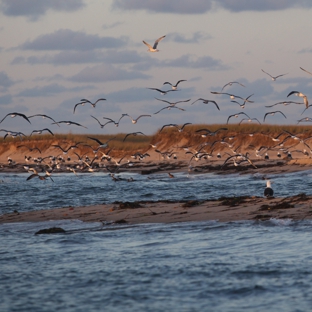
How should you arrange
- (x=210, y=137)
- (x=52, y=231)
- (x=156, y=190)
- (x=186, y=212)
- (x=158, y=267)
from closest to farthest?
(x=158, y=267) → (x=52, y=231) → (x=186, y=212) → (x=156, y=190) → (x=210, y=137)

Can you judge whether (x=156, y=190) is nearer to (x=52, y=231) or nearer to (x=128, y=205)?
(x=128, y=205)

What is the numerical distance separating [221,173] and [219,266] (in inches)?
1186

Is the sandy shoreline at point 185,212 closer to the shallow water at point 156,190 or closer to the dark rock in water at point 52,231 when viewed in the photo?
the dark rock in water at point 52,231

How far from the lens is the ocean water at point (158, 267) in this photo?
11.1m

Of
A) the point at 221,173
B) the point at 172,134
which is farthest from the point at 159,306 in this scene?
the point at 172,134

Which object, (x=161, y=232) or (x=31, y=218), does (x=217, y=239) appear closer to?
(x=161, y=232)

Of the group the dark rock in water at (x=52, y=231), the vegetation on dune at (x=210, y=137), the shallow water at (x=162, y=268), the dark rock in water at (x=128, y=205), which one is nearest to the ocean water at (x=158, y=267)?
the shallow water at (x=162, y=268)

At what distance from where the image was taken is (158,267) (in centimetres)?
1339

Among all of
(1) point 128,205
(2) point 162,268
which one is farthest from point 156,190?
(2) point 162,268

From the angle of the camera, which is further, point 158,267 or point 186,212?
point 186,212

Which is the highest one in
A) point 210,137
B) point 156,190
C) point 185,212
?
point 210,137

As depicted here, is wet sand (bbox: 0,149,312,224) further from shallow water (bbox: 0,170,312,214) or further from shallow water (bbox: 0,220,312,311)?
shallow water (bbox: 0,170,312,214)

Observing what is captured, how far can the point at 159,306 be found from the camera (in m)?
10.8

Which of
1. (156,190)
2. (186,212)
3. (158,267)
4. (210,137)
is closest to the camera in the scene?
(158,267)
